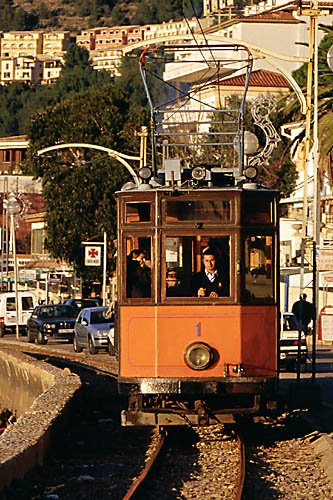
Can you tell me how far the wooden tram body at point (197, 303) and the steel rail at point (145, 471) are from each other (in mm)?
474

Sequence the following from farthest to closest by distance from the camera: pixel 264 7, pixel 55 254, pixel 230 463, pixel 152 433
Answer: pixel 264 7 < pixel 55 254 < pixel 152 433 < pixel 230 463

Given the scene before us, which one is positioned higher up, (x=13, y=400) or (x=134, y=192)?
(x=134, y=192)

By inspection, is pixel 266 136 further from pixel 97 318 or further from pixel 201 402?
pixel 201 402

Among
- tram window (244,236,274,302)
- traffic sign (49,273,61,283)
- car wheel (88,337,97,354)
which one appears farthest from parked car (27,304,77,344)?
tram window (244,236,274,302)

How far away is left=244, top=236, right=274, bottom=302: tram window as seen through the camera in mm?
13508

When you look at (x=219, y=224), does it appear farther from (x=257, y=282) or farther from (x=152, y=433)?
(x=152, y=433)

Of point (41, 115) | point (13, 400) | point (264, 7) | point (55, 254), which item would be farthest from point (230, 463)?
point (264, 7)

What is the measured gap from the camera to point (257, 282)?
13.6 meters

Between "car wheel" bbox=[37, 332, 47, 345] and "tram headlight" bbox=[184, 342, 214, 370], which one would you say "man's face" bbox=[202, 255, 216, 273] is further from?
"car wheel" bbox=[37, 332, 47, 345]

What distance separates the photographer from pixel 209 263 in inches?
527

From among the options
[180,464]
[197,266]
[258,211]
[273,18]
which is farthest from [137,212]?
[273,18]

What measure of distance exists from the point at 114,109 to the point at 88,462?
45.5 meters

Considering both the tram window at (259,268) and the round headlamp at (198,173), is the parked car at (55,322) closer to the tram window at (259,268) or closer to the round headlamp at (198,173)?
the tram window at (259,268)

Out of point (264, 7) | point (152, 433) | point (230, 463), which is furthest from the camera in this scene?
point (264, 7)
